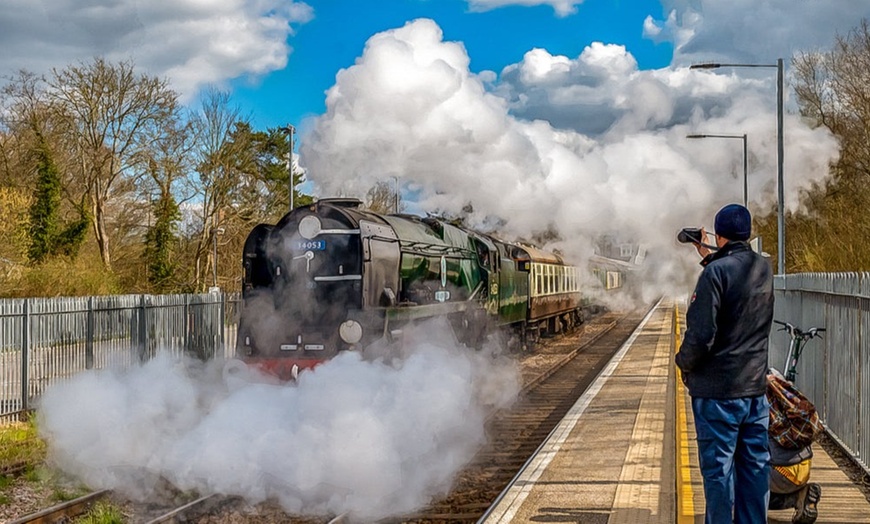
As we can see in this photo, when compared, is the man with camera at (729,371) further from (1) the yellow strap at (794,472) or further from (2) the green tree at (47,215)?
(2) the green tree at (47,215)

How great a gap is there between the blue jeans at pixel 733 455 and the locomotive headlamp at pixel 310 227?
23.1ft

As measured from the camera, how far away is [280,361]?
414 inches

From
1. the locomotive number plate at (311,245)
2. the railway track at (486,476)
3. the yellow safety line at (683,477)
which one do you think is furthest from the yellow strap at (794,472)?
the locomotive number plate at (311,245)

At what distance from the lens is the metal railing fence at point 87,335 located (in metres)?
12.6

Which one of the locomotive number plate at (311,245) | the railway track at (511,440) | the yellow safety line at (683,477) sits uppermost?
the locomotive number plate at (311,245)

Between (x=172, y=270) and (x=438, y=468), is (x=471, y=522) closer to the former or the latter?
(x=438, y=468)

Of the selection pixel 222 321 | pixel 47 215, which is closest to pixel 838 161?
pixel 222 321

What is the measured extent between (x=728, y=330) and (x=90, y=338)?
12.0 metres

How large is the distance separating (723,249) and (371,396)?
5110 mm

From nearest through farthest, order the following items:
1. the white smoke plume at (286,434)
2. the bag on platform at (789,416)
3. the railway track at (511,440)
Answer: the bag on platform at (789,416)
the railway track at (511,440)
the white smoke plume at (286,434)

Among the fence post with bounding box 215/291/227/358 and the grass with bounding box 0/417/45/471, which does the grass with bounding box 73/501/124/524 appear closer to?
the grass with bounding box 0/417/45/471

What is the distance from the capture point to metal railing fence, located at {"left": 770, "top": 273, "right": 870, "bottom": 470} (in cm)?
732

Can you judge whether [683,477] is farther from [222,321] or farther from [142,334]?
[222,321]

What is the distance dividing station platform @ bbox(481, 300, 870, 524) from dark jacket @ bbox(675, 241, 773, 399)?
72.5 inches
